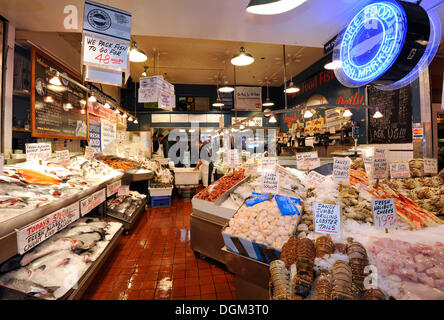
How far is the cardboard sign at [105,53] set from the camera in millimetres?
2904

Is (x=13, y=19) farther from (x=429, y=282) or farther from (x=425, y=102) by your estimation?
(x=425, y=102)

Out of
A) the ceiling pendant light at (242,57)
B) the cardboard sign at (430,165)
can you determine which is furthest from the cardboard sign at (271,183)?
the ceiling pendant light at (242,57)

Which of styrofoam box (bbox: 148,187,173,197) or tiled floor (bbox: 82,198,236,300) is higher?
styrofoam box (bbox: 148,187,173,197)

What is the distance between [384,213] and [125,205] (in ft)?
15.4

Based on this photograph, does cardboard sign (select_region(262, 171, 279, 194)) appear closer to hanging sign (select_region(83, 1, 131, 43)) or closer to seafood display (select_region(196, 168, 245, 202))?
seafood display (select_region(196, 168, 245, 202))

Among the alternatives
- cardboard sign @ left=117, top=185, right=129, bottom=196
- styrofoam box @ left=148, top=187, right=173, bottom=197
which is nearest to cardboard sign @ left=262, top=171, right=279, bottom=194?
cardboard sign @ left=117, top=185, right=129, bottom=196

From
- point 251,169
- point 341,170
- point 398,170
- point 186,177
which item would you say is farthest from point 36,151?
point 186,177

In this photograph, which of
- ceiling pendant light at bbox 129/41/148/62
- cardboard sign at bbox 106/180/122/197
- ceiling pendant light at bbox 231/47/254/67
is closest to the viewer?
cardboard sign at bbox 106/180/122/197

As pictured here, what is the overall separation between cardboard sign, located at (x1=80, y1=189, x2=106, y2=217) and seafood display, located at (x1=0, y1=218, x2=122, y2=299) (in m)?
0.28

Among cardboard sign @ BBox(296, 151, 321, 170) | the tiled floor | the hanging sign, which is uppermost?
the hanging sign

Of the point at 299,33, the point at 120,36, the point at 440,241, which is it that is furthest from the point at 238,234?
the point at 299,33

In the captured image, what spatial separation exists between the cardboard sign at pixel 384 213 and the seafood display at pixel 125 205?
419 centimetres

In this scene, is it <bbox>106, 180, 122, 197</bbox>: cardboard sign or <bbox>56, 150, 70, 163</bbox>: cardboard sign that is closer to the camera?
<bbox>56, 150, 70, 163</bbox>: cardboard sign

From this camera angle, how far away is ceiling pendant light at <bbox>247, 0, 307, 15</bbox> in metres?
2.03
